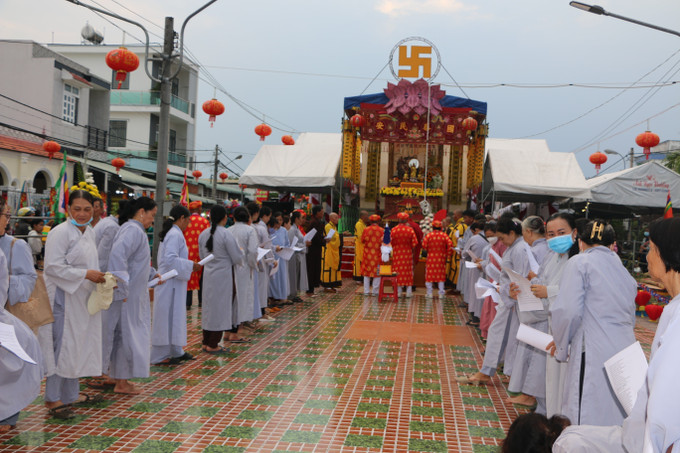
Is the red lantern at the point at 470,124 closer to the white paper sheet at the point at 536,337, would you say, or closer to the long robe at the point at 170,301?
the long robe at the point at 170,301

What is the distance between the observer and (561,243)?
404cm

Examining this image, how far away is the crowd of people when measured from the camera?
1.79 m

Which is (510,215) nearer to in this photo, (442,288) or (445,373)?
(445,373)

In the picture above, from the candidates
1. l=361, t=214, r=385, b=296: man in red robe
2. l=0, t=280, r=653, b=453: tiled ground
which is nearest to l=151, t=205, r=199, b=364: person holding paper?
l=0, t=280, r=653, b=453: tiled ground

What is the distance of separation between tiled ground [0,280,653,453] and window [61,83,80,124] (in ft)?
52.9

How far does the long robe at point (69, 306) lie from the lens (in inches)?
159

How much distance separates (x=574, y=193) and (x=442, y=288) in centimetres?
411

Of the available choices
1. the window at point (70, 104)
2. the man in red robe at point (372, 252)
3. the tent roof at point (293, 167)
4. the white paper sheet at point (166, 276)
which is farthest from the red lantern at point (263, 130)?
the white paper sheet at point (166, 276)

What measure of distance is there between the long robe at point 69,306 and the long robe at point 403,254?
290 inches

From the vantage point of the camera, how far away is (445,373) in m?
5.79

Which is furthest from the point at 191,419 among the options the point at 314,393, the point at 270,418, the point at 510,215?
the point at 510,215

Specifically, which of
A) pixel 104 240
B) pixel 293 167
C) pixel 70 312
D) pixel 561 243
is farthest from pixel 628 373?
pixel 293 167

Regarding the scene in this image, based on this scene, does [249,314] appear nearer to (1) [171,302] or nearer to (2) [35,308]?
(1) [171,302]

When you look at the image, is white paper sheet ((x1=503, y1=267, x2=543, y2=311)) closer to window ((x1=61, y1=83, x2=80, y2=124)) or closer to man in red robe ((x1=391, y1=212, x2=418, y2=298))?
man in red robe ((x1=391, y1=212, x2=418, y2=298))
